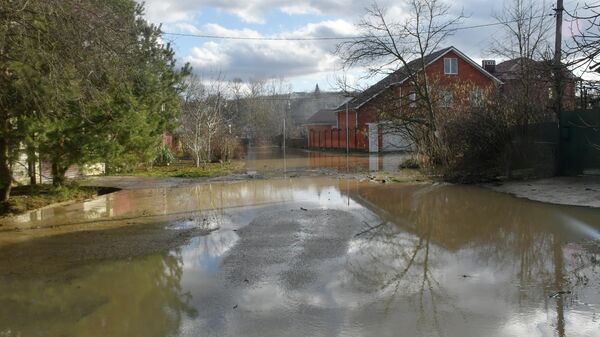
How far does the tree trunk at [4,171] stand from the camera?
11.5 m

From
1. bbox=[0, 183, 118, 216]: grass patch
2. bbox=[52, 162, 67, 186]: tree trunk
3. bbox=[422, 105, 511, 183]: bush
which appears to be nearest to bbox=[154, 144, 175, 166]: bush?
bbox=[0, 183, 118, 216]: grass patch

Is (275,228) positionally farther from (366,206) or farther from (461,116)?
(461,116)

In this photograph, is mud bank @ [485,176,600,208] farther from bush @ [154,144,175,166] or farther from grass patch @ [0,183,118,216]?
bush @ [154,144,175,166]

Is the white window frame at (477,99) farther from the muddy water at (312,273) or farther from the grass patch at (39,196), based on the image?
the grass patch at (39,196)

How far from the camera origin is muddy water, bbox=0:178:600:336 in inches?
212

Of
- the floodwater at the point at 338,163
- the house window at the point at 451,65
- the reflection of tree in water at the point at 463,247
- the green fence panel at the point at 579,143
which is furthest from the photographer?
the house window at the point at 451,65

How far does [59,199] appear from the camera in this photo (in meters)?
14.4

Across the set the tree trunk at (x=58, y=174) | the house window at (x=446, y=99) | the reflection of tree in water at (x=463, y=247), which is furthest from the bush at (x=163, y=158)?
the reflection of tree in water at (x=463, y=247)

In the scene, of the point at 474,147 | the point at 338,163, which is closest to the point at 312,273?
the point at 474,147

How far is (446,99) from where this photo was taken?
2598 cm

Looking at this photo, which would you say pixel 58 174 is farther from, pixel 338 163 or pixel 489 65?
pixel 489 65

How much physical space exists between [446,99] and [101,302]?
74.0 feet

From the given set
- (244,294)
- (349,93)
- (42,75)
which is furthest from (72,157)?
(349,93)

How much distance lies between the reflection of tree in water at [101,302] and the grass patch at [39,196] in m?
6.30
